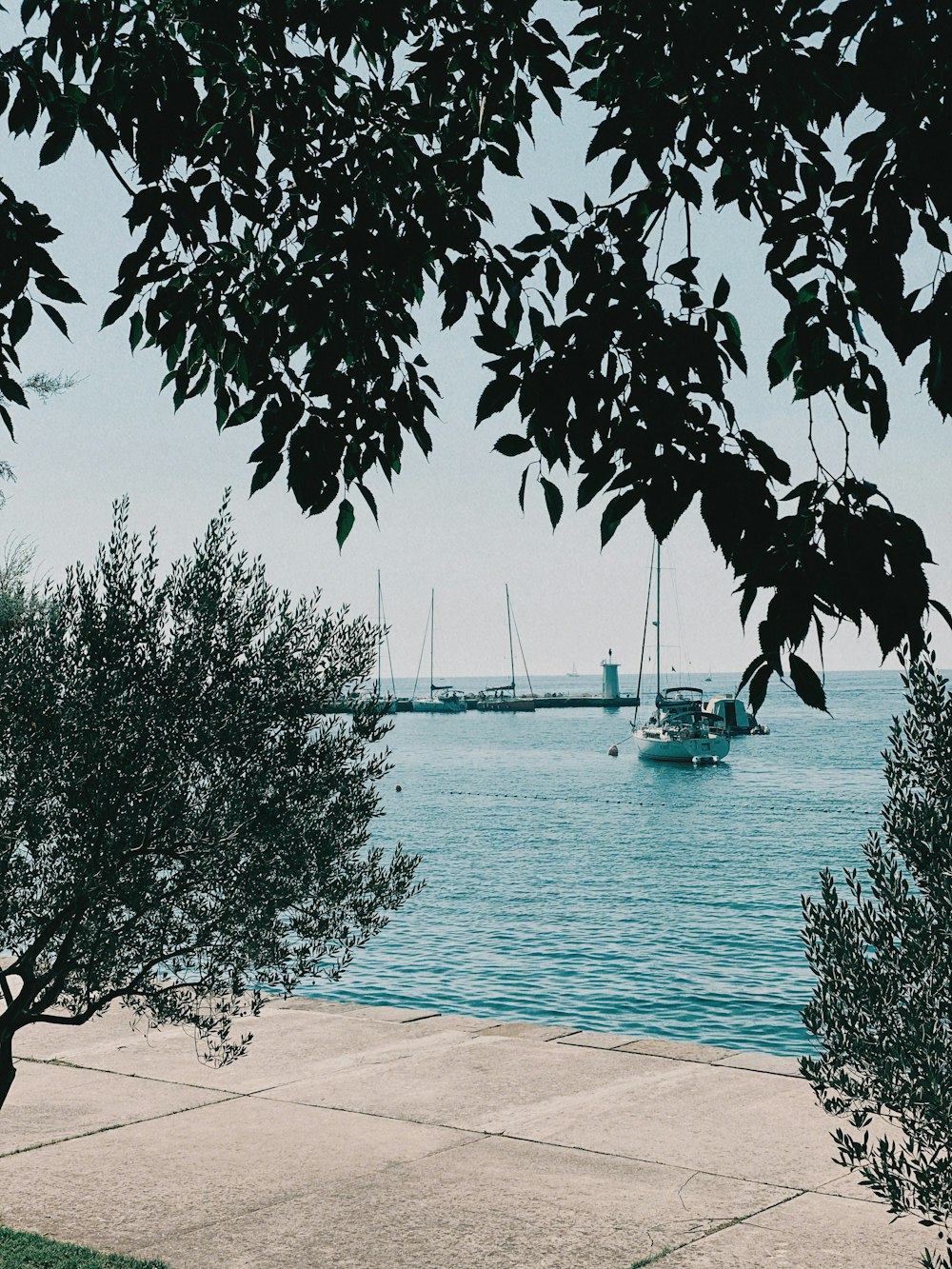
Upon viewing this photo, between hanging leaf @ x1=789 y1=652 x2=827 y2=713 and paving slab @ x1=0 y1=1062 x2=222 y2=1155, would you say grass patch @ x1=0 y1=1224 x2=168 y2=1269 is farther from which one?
hanging leaf @ x1=789 y1=652 x2=827 y2=713

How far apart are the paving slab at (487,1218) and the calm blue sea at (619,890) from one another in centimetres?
484

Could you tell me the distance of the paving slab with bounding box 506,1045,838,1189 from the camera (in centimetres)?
902

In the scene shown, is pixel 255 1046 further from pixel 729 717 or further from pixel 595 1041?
pixel 729 717

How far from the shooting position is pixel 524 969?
3064cm

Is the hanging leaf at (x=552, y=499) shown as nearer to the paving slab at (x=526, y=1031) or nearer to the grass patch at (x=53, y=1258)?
the grass patch at (x=53, y=1258)

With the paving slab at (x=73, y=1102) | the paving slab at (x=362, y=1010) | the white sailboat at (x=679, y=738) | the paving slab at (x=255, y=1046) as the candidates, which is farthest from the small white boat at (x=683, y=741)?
the paving slab at (x=73, y=1102)

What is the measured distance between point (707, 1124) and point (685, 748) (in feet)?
293

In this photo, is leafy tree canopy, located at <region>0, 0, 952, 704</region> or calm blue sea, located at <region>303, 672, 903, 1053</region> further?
calm blue sea, located at <region>303, 672, 903, 1053</region>

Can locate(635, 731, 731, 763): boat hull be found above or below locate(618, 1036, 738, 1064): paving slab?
below

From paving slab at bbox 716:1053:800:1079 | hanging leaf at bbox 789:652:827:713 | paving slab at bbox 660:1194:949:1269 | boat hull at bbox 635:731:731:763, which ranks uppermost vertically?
A: hanging leaf at bbox 789:652:827:713

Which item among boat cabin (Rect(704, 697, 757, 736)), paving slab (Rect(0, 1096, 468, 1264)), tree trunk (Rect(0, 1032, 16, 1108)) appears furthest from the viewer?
boat cabin (Rect(704, 697, 757, 736))

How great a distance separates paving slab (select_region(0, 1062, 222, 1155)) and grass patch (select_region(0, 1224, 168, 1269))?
2168 millimetres

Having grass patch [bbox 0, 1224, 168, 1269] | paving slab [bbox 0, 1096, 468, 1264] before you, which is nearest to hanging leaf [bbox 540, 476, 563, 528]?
grass patch [bbox 0, 1224, 168, 1269]

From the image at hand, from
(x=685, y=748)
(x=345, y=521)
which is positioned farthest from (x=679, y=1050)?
(x=685, y=748)
